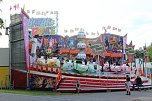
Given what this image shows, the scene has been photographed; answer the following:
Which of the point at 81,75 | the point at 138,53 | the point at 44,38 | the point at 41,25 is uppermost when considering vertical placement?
the point at 41,25

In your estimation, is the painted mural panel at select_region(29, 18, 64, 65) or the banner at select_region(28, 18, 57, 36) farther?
the banner at select_region(28, 18, 57, 36)

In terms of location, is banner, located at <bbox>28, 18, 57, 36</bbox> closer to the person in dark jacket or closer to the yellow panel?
the yellow panel

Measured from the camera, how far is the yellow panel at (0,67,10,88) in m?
42.6

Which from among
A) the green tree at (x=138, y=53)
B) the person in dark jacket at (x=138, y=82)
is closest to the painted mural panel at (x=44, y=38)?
the person in dark jacket at (x=138, y=82)

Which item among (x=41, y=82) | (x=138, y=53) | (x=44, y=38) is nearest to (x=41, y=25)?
(x=44, y=38)

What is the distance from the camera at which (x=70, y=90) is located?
3180 cm

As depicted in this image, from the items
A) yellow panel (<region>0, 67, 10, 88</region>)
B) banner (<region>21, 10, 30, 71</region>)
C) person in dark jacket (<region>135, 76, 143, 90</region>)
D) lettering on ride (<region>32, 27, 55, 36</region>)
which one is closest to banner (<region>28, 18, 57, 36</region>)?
lettering on ride (<region>32, 27, 55, 36</region>)

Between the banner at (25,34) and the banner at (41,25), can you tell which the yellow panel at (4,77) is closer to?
the banner at (41,25)

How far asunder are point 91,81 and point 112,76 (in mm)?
3817

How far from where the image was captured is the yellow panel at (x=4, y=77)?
42594mm

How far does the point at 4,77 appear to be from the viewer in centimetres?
4284

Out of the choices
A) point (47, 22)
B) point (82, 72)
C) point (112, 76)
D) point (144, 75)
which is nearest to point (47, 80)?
point (82, 72)

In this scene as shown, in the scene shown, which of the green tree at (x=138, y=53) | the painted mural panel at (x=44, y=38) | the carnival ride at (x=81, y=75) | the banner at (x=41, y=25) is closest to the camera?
the carnival ride at (x=81, y=75)

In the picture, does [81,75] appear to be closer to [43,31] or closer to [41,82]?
[41,82]
